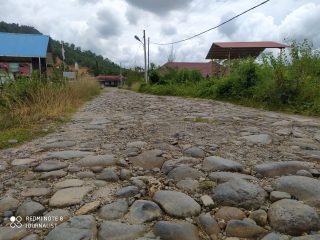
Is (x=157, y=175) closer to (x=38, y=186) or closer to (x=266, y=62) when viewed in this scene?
(x=38, y=186)

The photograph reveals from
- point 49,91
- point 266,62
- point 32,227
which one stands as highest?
point 266,62

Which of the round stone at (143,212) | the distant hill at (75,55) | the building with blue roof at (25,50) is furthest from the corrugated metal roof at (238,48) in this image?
the distant hill at (75,55)

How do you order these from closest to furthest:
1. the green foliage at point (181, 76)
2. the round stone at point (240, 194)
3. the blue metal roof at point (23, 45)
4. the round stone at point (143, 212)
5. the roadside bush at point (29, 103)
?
1. the round stone at point (143, 212)
2. the round stone at point (240, 194)
3. the roadside bush at point (29, 103)
4. the green foliage at point (181, 76)
5. the blue metal roof at point (23, 45)

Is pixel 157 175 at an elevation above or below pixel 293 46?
below

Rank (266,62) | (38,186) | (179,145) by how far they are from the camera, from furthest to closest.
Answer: (266,62), (179,145), (38,186)

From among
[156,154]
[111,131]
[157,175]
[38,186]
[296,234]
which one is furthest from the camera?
[111,131]

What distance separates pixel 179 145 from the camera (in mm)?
3342

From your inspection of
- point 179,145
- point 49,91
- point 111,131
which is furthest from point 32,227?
point 49,91

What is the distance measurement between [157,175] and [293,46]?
7384 millimetres

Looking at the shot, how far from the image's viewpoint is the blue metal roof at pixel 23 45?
18.1m

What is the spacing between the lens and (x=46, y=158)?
9.78ft

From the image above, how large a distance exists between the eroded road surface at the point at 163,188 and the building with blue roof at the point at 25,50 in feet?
53.6

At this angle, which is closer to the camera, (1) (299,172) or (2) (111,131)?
(1) (299,172)

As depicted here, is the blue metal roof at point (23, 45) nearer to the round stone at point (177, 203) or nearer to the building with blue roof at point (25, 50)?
the building with blue roof at point (25, 50)
